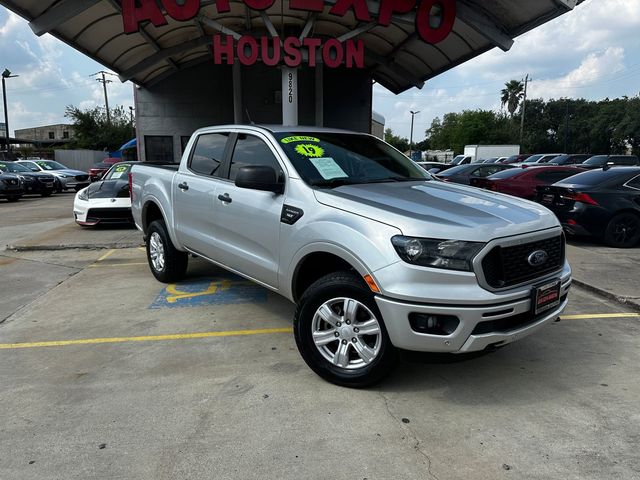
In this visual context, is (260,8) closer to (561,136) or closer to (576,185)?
(576,185)

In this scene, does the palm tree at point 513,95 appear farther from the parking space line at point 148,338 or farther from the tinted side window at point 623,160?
the parking space line at point 148,338

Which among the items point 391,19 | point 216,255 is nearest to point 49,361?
point 216,255

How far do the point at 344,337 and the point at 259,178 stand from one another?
1389mm

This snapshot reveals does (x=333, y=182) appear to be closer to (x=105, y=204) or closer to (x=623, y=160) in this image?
(x=105, y=204)

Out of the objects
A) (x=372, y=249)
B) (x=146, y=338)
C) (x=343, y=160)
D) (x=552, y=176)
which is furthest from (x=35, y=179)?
(x=372, y=249)

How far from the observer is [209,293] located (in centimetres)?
595

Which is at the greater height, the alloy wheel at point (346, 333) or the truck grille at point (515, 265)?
the truck grille at point (515, 265)

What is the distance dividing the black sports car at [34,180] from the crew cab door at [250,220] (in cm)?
1973

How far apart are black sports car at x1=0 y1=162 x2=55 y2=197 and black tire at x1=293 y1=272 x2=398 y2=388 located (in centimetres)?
2125

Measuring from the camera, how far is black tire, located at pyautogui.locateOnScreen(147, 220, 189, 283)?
19.6 ft

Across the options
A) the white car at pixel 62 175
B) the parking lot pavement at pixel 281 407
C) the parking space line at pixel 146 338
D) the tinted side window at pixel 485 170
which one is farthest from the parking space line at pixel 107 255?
the white car at pixel 62 175

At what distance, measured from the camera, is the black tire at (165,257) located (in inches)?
235

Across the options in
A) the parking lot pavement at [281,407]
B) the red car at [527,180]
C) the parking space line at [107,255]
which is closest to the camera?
the parking lot pavement at [281,407]

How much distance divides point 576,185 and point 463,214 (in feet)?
22.3
